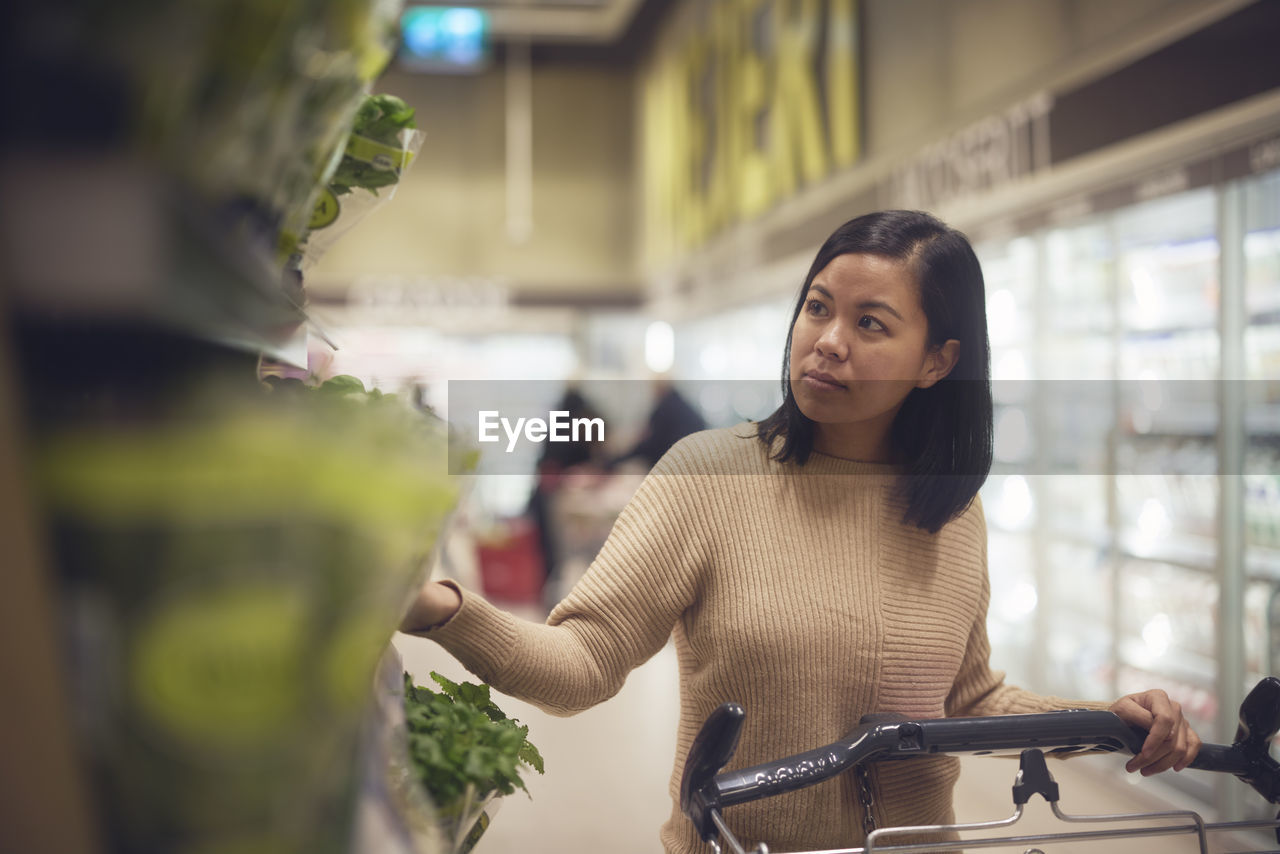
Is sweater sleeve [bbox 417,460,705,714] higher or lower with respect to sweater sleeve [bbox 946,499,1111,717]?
higher

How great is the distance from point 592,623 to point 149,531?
0.84 metres

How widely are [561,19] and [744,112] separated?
400 centimetres

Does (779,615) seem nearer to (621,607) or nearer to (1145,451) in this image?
(621,607)

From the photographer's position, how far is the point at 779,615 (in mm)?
1243

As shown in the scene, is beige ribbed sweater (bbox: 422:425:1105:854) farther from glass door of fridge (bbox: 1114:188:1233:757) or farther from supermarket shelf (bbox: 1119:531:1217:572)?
supermarket shelf (bbox: 1119:531:1217:572)

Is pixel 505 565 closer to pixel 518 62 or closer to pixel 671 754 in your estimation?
pixel 671 754

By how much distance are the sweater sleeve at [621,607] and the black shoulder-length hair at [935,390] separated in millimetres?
176

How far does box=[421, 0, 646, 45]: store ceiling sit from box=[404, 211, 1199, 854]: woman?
385 inches

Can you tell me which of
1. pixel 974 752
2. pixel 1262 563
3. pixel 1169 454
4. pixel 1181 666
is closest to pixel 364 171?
pixel 974 752

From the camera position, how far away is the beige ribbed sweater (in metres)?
1.23

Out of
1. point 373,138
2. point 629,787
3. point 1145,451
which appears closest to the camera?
point 373,138

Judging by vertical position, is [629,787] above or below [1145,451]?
below

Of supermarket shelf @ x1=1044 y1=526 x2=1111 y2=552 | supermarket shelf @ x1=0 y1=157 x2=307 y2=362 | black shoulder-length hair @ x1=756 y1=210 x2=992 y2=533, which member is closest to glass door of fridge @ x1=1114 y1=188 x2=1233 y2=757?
supermarket shelf @ x1=1044 y1=526 x2=1111 y2=552

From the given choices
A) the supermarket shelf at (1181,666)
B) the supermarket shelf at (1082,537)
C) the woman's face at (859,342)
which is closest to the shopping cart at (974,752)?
the woman's face at (859,342)
